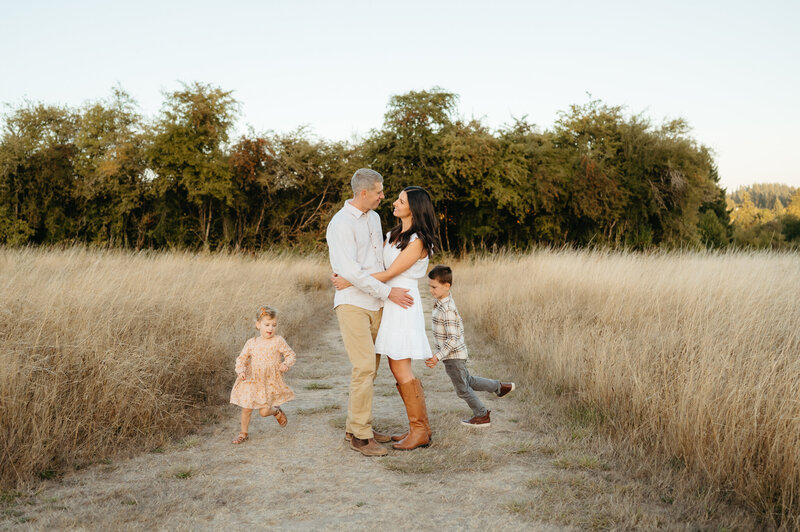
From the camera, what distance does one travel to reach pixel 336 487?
3.58 metres

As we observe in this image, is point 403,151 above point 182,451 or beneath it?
above

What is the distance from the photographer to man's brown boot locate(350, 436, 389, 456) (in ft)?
13.6

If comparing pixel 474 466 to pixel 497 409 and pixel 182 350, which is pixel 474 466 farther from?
pixel 182 350

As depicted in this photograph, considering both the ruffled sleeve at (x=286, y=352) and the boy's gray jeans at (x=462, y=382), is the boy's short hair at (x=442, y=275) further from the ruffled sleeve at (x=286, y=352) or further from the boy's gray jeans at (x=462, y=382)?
the ruffled sleeve at (x=286, y=352)

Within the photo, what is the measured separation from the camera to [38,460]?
361 centimetres

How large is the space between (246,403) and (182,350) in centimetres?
151

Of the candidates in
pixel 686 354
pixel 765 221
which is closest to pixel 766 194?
pixel 765 221

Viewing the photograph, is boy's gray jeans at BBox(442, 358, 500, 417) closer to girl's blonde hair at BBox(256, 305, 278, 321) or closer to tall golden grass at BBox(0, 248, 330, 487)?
girl's blonde hair at BBox(256, 305, 278, 321)

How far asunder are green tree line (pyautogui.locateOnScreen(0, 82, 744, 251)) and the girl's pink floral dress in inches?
743

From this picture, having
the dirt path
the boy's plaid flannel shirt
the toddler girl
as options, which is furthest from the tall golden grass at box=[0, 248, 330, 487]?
the boy's plaid flannel shirt

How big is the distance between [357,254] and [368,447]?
1.46 metres

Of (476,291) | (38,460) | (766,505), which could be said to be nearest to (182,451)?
(38,460)

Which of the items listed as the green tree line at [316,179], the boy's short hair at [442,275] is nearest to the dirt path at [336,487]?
the boy's short hair at [442,275]

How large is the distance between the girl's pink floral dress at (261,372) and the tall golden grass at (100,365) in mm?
674
